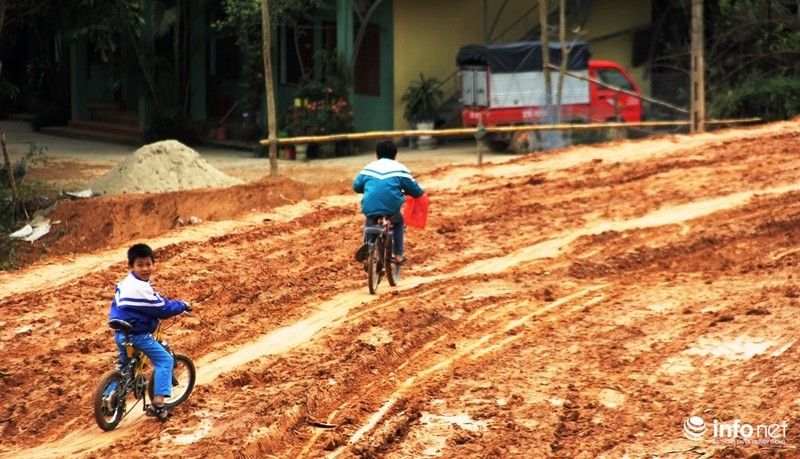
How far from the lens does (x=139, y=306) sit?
8.76 meters

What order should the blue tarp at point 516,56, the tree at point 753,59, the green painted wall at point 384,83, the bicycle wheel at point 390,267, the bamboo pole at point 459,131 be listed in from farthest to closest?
the green painted wall at point 384,83 → the blue tarp at point 516,56 → the tree at point 753,59 → the bamboo pole at point 459,131 → the bicycle wheel at point 390,267

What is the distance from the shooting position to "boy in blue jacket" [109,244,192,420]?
8750 mm

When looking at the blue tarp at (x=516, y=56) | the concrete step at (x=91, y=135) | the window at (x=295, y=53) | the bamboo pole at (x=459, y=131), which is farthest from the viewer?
the concrete step at (x=91, y=135)

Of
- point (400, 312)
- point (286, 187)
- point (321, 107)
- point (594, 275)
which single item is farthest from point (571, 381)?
point (321, 107)

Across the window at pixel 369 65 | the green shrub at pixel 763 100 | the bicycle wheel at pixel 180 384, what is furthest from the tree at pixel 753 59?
the bicycle wheel at pixel 180 384

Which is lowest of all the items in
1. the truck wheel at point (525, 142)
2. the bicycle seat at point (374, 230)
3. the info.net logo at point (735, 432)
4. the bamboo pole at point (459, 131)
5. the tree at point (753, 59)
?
the info.net logo at point (735, 432)

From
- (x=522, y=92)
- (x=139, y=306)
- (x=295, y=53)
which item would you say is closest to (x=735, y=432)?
(x=139, y=306)

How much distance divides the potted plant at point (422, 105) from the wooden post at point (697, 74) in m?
5.91

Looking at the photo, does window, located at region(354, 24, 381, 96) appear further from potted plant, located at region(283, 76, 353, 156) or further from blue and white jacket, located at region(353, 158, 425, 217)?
blue and white jacket, located at region(353, 158, 425, 217)

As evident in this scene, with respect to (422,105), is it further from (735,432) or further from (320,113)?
(735,432)

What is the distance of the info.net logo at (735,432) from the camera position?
27.3ft

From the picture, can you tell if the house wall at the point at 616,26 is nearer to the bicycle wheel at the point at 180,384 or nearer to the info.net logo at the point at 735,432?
the bicycle wheel at the point at 180,384

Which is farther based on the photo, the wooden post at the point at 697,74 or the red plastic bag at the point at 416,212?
the wooden post at the point at 697,74

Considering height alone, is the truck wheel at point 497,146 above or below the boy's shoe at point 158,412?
above
